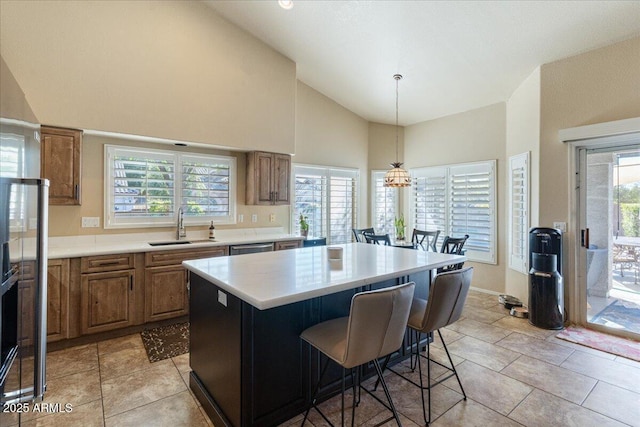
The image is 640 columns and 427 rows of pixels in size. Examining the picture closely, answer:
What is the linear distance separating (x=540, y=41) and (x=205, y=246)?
4482 millimetres

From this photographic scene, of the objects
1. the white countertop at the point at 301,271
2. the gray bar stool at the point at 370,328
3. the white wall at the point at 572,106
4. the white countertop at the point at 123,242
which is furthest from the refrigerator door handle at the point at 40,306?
the white wall at the point at 572,106

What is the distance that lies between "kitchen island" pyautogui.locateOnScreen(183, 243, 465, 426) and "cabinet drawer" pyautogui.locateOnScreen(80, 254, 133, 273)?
4.70 ft

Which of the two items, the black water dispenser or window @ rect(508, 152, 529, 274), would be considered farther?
window @ rect(508, 152, 529, 274)

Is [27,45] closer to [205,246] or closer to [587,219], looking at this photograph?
[205,246]

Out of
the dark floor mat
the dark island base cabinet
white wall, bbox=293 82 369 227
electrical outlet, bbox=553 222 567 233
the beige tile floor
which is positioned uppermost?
white wall, bbox=293 82 369 227

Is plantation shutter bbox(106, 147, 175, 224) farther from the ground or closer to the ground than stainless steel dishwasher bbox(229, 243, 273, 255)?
farther from the ground

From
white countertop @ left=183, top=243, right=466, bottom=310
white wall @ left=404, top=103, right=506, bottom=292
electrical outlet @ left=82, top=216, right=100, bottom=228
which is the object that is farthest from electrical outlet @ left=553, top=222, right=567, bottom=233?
electrical outlet @ left=82, top=216, right=100, bottom=228

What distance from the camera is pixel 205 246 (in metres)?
3.90

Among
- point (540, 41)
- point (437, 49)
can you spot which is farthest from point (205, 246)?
point (540, 41)

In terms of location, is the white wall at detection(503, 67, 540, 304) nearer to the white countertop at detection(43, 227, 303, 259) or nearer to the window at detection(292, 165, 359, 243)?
the window at detection(292, 165, 359, 243)

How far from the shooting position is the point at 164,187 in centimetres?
422

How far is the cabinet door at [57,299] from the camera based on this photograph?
303cm

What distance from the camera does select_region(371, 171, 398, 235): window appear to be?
6.39 m

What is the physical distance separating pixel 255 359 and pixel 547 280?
3.47 meters
